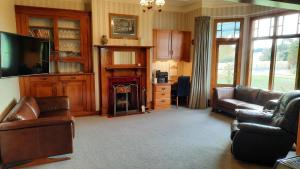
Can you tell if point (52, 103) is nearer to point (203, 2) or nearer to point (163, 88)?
point (163, 88)

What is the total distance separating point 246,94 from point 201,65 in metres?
1.47

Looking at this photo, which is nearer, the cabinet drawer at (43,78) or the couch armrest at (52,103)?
the couch armrest at (52,103)

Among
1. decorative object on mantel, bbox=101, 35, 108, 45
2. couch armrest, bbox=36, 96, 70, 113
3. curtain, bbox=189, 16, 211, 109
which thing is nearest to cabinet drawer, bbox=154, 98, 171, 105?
curtain, bbox=189, 16, 211, 109

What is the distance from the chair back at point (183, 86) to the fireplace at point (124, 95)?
1269mm

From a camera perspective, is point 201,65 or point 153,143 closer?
point 153,143

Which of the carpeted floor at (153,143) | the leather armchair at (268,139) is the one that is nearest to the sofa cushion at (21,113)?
the carpeted floor at (153,143)

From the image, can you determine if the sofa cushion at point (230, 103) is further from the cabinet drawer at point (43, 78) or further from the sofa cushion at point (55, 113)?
the cabinet drawer at point (43, 78)

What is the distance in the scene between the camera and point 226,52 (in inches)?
239

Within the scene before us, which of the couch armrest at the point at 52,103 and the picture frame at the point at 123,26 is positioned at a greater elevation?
the picture frame at the point at 123,26

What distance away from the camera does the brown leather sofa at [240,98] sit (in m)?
4.74

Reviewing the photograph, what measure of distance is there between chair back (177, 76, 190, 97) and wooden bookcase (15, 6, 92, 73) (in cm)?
264

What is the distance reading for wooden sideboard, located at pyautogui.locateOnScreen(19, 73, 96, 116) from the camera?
4.70 meters

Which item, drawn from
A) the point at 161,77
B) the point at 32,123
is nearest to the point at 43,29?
the point at 32,123

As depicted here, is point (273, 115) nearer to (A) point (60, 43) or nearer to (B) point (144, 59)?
(B) point (144, 59)
